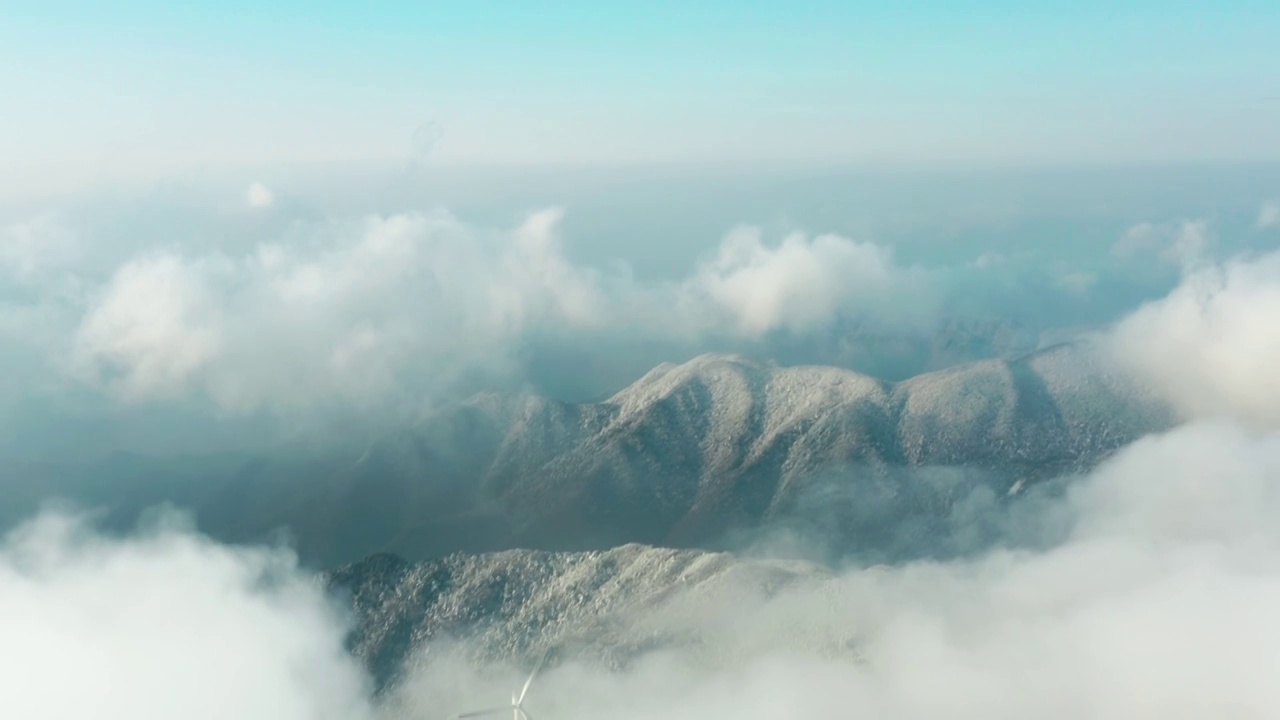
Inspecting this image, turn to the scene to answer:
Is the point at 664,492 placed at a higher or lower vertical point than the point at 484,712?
lower

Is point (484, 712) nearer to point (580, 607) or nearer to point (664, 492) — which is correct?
point (580, 607)

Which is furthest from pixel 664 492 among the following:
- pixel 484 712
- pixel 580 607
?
pixel 484 712

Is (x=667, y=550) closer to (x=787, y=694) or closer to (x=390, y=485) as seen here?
(x=787, y=694)

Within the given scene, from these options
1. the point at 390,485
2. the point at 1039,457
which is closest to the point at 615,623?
the point at 390,485

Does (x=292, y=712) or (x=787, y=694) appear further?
(x=292, y=712)

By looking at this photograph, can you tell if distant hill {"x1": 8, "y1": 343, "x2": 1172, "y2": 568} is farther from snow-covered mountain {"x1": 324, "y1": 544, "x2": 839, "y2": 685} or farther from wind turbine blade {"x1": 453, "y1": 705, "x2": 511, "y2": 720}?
wind turbine blade {"x1": 453, "y1": 705, "x2": 511, "y2": 720}

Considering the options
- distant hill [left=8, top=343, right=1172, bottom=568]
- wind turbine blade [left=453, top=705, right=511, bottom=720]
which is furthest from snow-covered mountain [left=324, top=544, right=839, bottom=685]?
distant hill [left=8, top=343, right=1172, bottom=568]

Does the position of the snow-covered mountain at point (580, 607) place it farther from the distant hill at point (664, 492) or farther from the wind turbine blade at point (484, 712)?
the distant hill at point (664, 492)

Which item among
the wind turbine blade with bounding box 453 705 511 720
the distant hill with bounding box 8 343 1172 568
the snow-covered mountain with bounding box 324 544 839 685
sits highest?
the snow-covered mountain with bounding box 324 544 839 685

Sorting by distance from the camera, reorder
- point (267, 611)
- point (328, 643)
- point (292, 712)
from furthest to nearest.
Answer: point (267, 611) → point (328, 643) → point (292, 712)

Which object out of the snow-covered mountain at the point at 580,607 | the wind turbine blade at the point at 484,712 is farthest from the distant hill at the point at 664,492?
the wind turbine blade at the point at 484,712

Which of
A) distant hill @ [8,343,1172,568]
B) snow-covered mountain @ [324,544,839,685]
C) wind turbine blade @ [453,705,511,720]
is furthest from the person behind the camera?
distant hill @ [8,343,1172,568]
